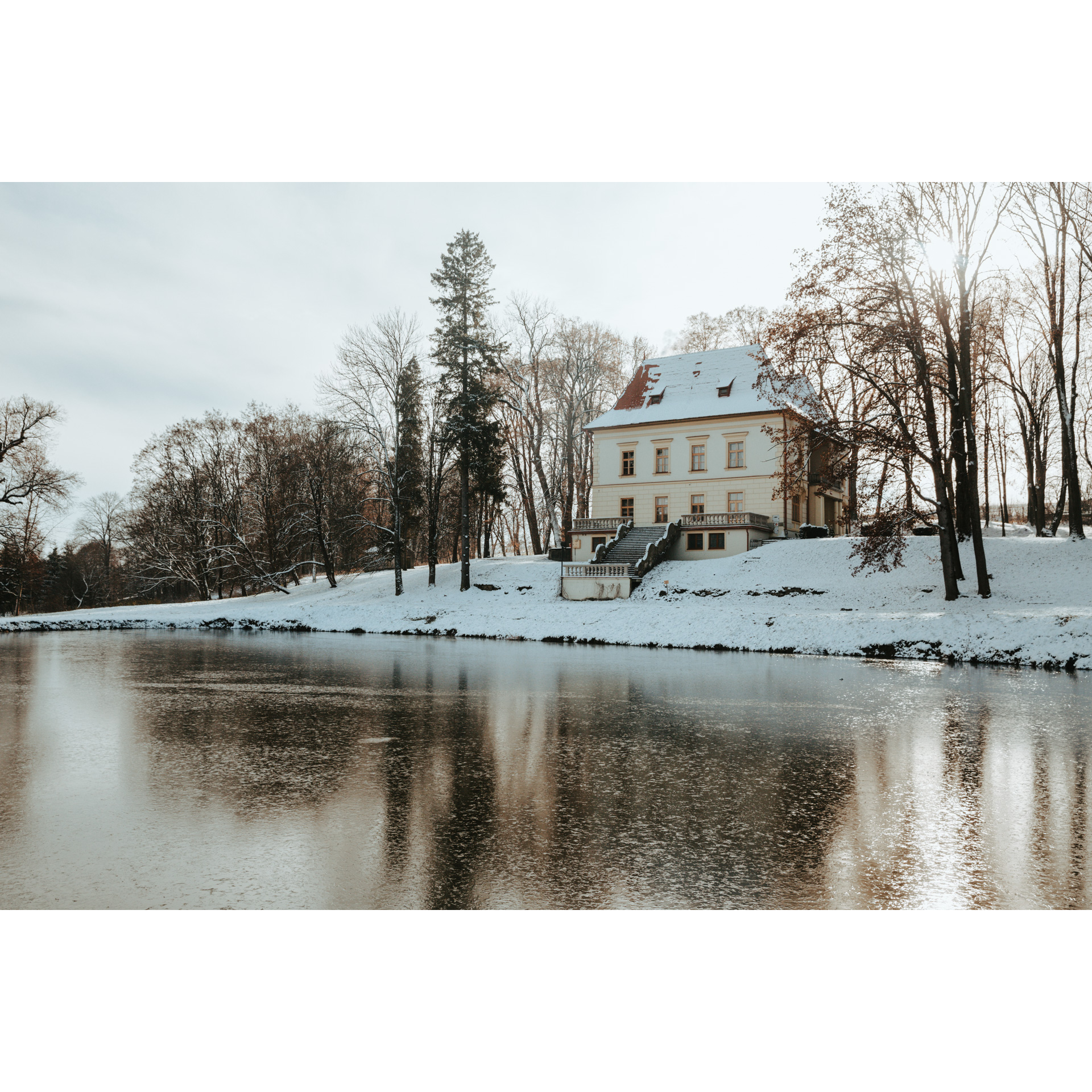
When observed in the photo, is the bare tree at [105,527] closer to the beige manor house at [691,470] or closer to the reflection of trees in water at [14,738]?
the beige manor house at [691,470]

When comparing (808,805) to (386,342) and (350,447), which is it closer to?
(386,342)

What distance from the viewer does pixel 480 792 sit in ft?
20.9

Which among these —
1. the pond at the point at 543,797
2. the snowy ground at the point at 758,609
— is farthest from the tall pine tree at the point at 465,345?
the pond at the point at 543,797

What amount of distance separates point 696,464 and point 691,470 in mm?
431

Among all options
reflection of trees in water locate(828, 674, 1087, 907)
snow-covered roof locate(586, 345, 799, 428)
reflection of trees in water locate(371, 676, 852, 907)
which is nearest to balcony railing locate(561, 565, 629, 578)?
snow-covered roof locate(586, 345, 799, 428)

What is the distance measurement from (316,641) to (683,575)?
53.1ft

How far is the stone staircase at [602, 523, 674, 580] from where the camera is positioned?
3666cm

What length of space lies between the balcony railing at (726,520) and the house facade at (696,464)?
0.16ft

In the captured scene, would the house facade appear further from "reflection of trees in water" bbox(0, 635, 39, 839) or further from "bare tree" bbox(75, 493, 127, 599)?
"bare tree" bbox(75, 493, 127, 599)

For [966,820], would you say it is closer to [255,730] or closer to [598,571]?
[255,730]

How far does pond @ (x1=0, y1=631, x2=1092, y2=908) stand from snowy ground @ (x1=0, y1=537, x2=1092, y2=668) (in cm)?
670

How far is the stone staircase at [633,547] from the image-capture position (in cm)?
3666

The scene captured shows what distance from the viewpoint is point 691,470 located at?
4297 cm

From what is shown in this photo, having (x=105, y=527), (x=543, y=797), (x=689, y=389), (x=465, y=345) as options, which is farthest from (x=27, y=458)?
(x=105, y=527)
